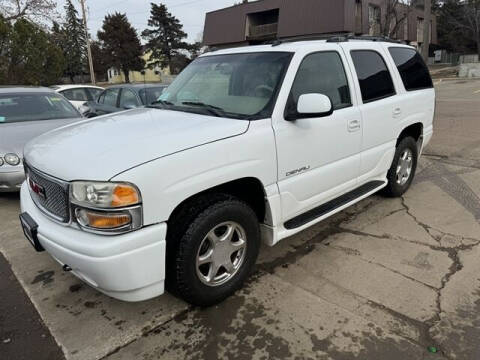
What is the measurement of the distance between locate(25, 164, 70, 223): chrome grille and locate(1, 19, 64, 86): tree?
16388 millimetres

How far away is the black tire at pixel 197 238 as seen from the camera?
253 centimetres

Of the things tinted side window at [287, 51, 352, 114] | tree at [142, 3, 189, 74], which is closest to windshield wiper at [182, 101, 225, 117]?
tinted side window at [287, 51, 352, 114]

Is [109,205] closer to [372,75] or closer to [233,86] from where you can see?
[233,86]

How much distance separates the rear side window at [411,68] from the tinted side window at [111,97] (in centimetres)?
640

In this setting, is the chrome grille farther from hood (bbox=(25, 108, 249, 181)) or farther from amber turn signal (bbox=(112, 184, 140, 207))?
amber turn signal (bbox=(112, 184, 140, 207))

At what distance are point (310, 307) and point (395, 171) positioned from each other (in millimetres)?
2513

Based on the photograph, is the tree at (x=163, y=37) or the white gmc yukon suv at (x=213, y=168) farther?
the tree at (x=163, y=37)

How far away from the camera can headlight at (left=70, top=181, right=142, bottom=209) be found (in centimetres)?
224

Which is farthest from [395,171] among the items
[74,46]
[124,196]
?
[74,46]

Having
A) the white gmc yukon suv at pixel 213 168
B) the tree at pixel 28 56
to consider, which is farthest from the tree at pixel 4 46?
the white gmc yukon suv at pixel 213 168

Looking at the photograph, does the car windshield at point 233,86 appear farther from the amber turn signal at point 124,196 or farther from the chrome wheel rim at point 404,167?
the chrome wheel rim at point 404,167

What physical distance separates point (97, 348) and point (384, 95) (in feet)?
11.6

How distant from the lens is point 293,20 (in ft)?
129

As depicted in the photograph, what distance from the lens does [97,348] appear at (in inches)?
100
